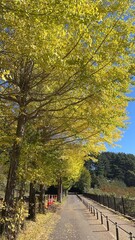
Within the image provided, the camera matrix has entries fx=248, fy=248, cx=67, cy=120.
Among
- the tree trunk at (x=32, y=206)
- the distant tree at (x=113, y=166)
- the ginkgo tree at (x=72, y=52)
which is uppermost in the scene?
the distant tree at (x=113, y=166)

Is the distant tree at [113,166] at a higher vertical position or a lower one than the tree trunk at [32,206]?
higher

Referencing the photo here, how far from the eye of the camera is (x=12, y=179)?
7.84 metres

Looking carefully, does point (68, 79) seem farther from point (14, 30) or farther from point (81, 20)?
point (81, 20)

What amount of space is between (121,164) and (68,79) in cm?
16267

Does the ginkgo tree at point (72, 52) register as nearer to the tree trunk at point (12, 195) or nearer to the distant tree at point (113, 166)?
the tree trunk at point (12, 195)

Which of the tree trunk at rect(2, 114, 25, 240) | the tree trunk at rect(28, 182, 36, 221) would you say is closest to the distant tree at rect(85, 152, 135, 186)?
the tree trunk at rect(28, 182, 36, 221)

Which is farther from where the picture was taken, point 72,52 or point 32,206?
point 32,206

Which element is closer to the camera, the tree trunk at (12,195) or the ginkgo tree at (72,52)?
the ginkgo tree at (72,52)

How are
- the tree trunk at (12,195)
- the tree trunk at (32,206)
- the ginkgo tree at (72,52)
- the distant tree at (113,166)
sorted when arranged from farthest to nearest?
the distant tree at (113,166) → the tree trunk at (32,206) → the tree trunk at (12,195) → the ginkgo tree at (72,52)

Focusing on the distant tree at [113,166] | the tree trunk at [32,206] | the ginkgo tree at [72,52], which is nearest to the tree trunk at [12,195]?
the ginkgo tree at [72,52]

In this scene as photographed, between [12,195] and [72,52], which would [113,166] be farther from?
[72,52]

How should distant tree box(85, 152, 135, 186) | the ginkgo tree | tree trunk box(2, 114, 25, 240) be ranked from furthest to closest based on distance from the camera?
distant tree box(85, 152, 135, 186) → tree trunk box(2, 114, 25, 240) → the ginkgo tree

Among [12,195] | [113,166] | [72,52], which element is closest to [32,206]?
[12,195]

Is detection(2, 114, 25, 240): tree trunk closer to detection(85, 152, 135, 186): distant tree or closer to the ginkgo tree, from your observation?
the ginkgo tree
